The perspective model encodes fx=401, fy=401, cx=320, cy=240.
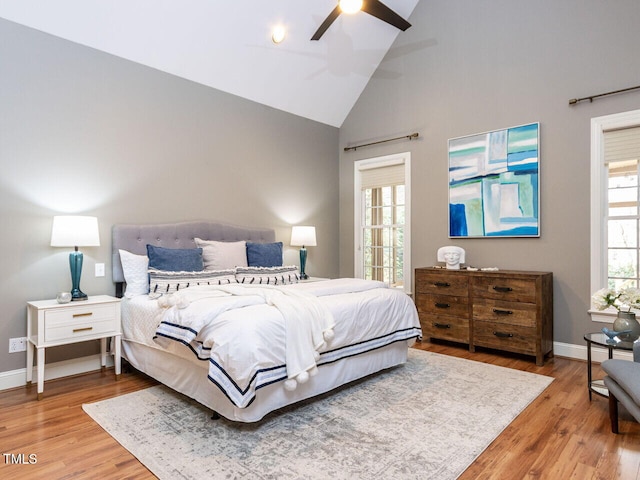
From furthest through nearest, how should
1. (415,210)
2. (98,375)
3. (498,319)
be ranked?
(415,210) < (498,319) < (98,375)

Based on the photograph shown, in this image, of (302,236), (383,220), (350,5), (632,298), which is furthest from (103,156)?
(632,298)

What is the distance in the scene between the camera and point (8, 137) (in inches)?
121

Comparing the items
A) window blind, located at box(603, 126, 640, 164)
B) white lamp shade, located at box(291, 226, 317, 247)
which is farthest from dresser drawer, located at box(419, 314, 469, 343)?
window blind, located at box(603, 126, 640, 164)

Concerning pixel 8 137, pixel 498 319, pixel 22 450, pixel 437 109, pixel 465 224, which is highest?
pixel 437 109

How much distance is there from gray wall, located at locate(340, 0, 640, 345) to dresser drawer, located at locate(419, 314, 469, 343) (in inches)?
30.6

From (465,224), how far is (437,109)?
142 cm

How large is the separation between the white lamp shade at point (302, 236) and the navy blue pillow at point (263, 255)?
1.87 feet

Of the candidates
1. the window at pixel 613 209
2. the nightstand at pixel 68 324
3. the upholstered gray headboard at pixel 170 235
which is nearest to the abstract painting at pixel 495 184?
the window at pixel 613 209

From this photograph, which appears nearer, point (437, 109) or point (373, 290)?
point (373, 290)

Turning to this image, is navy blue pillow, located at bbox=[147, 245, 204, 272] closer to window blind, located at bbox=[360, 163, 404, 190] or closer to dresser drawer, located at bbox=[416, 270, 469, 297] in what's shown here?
dresser drawer, located at bbox=[416, 270, 469, 297]

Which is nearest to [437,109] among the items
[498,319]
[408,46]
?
[408,46]

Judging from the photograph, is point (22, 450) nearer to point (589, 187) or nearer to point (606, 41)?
point (589, 187)

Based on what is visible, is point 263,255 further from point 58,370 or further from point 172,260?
point 58,370

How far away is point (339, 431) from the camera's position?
231cm
